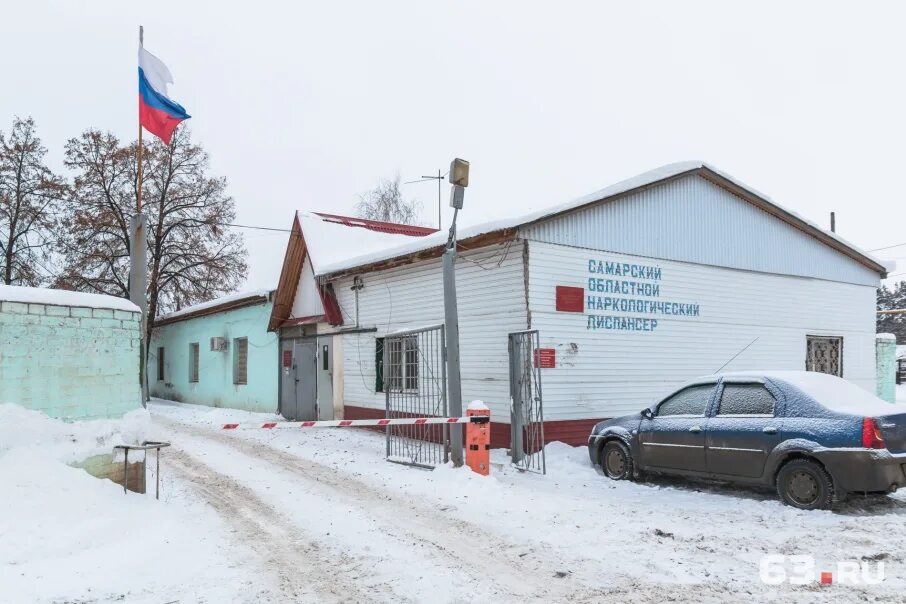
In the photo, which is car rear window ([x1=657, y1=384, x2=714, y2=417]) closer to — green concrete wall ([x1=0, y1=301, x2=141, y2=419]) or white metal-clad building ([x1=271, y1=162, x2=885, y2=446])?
white metal-clad building ([x1=271, y1=162, x2=885, y2=446])

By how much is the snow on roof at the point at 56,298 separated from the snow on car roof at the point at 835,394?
7287 millimetres

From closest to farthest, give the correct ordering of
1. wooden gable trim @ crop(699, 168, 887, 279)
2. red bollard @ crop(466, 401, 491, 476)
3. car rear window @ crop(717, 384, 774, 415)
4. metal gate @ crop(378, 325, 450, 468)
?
car rear window @ crop(717, 384, 774, 415) < red bollard @ crop(466, 401, 491, 476) < metal gate @ crop(378, 325, 450, 468) < wooden gable trim @ crop(699, 168, 887, 279)

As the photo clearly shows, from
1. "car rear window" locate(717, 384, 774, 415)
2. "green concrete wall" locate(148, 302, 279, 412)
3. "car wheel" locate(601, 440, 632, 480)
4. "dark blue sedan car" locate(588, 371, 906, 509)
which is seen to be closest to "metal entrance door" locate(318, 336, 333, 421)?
"green concrete wall" locate(148, 302, 279, 412)

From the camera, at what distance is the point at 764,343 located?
1481 centimetres

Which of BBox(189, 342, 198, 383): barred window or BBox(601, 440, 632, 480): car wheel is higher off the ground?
BBox(189, 342, 198, 383): barred window

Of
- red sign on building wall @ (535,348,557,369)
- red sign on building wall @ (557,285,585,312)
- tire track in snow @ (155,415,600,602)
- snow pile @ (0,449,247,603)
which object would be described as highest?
red sign on building wall @ (557,285,585,312)

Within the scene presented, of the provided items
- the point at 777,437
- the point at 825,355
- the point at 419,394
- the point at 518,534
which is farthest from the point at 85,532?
the point at 825,355

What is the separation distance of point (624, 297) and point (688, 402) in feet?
12.8

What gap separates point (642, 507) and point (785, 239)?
1034cm

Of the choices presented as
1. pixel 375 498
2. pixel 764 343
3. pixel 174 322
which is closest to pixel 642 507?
pixel 375 498

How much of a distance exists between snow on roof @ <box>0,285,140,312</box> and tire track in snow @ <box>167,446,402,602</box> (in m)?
2.56

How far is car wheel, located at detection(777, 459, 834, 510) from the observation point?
714cm

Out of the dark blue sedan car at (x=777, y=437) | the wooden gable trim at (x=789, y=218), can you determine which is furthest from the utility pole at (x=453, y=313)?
the wooden gable trim at (x=789, y=218)

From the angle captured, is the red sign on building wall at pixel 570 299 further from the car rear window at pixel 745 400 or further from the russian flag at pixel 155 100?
the russian flag at pixel 155 100
